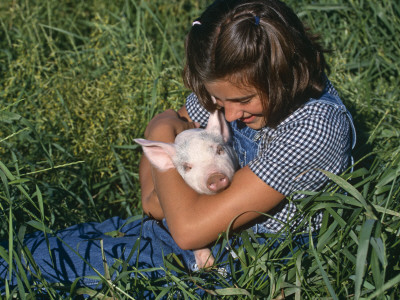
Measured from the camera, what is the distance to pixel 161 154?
2.50 metres

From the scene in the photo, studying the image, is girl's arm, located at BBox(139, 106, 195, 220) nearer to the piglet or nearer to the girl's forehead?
the piglet

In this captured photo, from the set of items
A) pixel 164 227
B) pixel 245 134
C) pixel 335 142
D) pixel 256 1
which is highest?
pixel 256 1

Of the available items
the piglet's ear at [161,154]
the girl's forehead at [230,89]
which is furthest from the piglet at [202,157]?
the girl's forehead at [230,89]

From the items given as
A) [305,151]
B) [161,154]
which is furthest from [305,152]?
[161,154]

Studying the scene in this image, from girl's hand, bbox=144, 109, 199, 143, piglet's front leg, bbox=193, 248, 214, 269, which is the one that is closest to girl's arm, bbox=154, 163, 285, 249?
piglet's front leg, bbox=193, 248, 214, 269

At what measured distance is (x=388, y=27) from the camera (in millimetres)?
3787

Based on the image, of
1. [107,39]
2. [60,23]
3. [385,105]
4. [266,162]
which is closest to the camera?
[266,162]

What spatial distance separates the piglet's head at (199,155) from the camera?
2.29 metres

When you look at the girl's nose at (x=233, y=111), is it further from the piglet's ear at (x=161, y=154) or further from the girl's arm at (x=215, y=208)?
the piglet's ear at (x=161, y=154)

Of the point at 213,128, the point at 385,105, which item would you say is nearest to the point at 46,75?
the point at 213,128

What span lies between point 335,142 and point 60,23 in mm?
3466

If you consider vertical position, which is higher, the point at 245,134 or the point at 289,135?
the point at 289,135

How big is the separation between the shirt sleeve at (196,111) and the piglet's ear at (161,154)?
410 mm

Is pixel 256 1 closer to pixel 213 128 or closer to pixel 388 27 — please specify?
pixel 213 128
